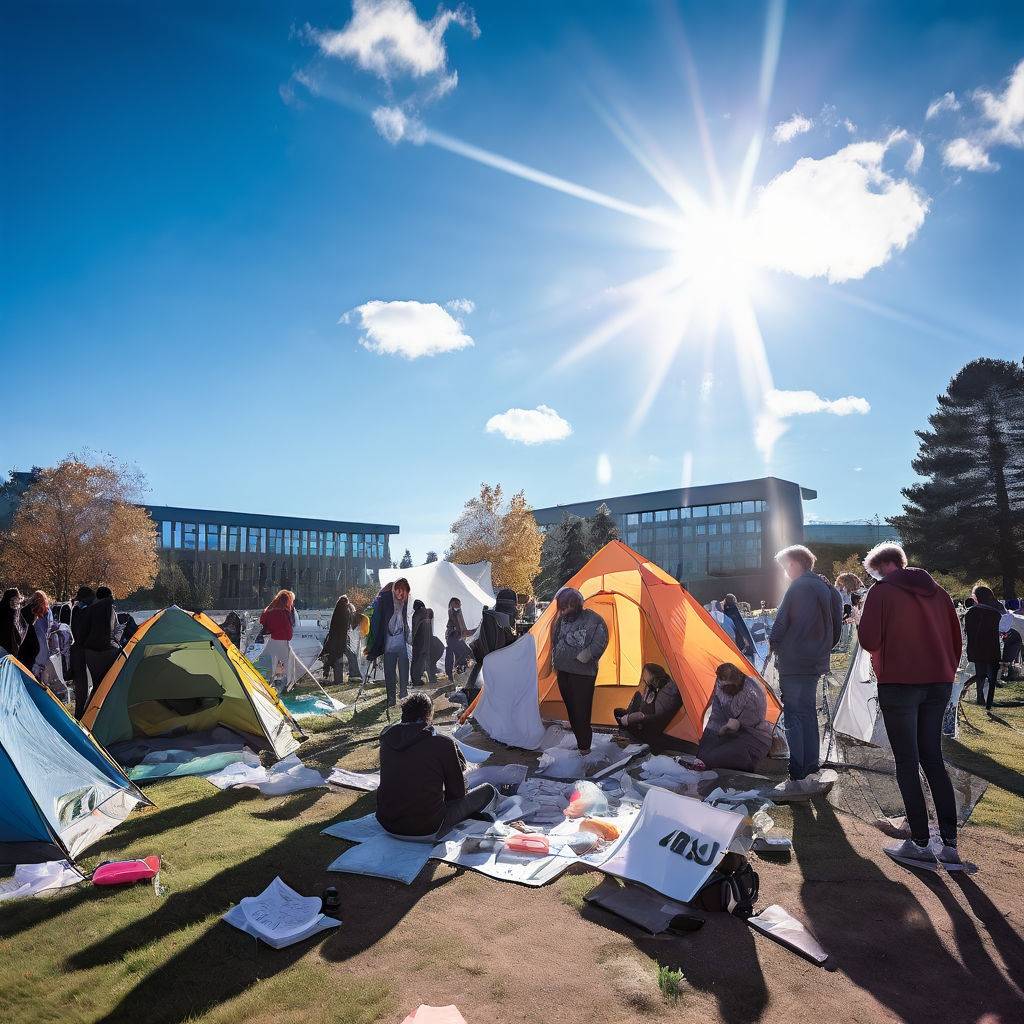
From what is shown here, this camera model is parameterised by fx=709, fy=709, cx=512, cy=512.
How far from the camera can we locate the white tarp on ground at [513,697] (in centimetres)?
831

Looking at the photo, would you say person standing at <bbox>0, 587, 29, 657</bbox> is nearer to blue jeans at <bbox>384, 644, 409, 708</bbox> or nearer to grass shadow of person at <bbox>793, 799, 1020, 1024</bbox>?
blue jeans at <bbox>384, 644, 409, 708</bbox>

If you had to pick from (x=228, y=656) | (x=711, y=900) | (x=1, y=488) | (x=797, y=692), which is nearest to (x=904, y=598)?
(x=797, y=692)

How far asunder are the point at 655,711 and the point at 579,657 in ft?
4.48

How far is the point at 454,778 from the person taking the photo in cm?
527

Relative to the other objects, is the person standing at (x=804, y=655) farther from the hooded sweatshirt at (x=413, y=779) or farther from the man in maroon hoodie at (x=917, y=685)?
the hooded sweatshirt at (x=413, y=779)

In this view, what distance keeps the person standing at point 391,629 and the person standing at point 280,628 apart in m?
1.81

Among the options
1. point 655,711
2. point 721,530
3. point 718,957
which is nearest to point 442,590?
point 655,711

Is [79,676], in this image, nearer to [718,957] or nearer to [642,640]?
[642,640]

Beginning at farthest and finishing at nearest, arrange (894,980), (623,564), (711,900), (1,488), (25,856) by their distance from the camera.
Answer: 1. (1,488)
2. (623,564)
3. (25,856)
4. (711,900)
5. (894,980)

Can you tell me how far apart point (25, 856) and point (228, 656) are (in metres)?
3.71

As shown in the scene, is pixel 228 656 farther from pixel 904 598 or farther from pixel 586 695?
pixel 904 598

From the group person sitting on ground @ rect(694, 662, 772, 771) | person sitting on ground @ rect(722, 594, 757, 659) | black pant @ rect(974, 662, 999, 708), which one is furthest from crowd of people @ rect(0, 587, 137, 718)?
black pant @ rect(974, 662, 999, 708)

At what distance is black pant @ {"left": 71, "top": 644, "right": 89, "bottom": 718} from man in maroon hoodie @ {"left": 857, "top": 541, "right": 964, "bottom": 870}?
8662 millimetres

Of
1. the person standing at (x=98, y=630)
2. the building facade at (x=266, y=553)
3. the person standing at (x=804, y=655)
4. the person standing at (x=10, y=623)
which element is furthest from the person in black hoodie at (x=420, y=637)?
the building facade at (x=266, y=553)
